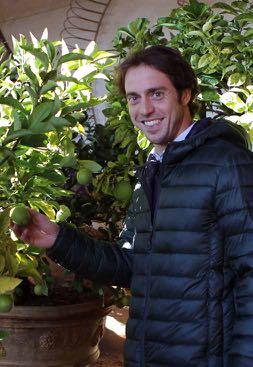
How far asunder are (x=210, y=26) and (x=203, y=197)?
0.65m

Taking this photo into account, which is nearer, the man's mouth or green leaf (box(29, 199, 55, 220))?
the man's mouth

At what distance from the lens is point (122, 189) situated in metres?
1.57

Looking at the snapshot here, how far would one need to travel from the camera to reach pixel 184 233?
0.96 metres

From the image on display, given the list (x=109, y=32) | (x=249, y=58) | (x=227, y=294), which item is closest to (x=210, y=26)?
(x=249, y=58)

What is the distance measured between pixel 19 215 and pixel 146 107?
27cm

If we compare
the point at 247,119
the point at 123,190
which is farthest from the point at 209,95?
the point at 123,190

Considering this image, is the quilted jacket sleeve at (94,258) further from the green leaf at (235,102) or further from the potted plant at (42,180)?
the green leaf at (235,102)

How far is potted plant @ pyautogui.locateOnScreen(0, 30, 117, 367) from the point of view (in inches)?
34.6

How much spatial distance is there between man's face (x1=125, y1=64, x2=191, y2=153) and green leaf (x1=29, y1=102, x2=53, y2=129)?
24 cm

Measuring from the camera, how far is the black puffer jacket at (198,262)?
0.90m

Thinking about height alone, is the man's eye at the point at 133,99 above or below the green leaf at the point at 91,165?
above

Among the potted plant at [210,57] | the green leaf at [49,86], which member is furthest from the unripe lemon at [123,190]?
the green leaf at [49,86]

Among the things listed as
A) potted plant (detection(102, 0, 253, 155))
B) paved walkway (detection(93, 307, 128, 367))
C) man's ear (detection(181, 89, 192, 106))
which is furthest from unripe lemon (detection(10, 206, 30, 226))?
paved walkway (detection(93, 307, 128, 367))

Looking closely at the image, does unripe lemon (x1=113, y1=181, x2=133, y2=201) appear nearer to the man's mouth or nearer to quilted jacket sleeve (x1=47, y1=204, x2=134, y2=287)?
quilted jacket sleeve (x1=47, y1=204, x2=134, y2=287)
